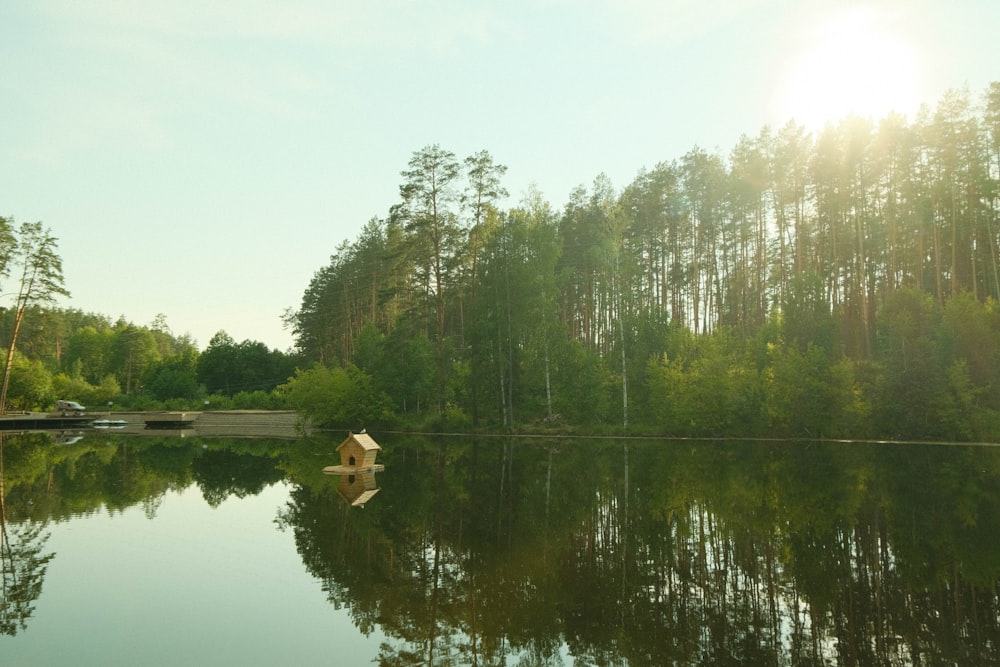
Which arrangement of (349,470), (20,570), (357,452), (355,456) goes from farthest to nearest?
(355,456) → (357,452) → (349,470) → (20,570)

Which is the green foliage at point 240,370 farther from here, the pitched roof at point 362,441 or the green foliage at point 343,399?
the pitched roof at point 362,441

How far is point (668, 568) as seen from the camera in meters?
10.5

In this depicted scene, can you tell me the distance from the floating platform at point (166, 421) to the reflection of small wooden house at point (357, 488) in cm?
4321

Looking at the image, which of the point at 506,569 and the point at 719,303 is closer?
the point at 506,569

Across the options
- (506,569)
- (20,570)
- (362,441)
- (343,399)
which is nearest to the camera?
(506,569)

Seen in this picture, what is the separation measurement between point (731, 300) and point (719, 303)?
5.63 feet

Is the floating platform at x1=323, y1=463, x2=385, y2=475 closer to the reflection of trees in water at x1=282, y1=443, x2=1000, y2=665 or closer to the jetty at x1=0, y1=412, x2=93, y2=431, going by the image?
the reflection of trees in water at x1=282, y1=443, x2=1000, y2=665

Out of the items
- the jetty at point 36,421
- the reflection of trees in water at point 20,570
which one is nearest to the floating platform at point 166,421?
the jetty at point 36,421

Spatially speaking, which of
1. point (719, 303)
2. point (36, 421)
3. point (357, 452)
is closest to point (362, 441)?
point (357, 452)

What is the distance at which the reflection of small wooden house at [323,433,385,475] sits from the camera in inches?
903

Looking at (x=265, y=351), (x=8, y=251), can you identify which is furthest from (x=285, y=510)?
(x=265, y=351)

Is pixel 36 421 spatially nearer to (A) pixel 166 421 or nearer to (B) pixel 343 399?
(A) pixel 166 421

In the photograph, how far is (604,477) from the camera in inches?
858

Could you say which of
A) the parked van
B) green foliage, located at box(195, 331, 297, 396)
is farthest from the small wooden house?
green foliage, located at box(195, 331, 297, 396)
